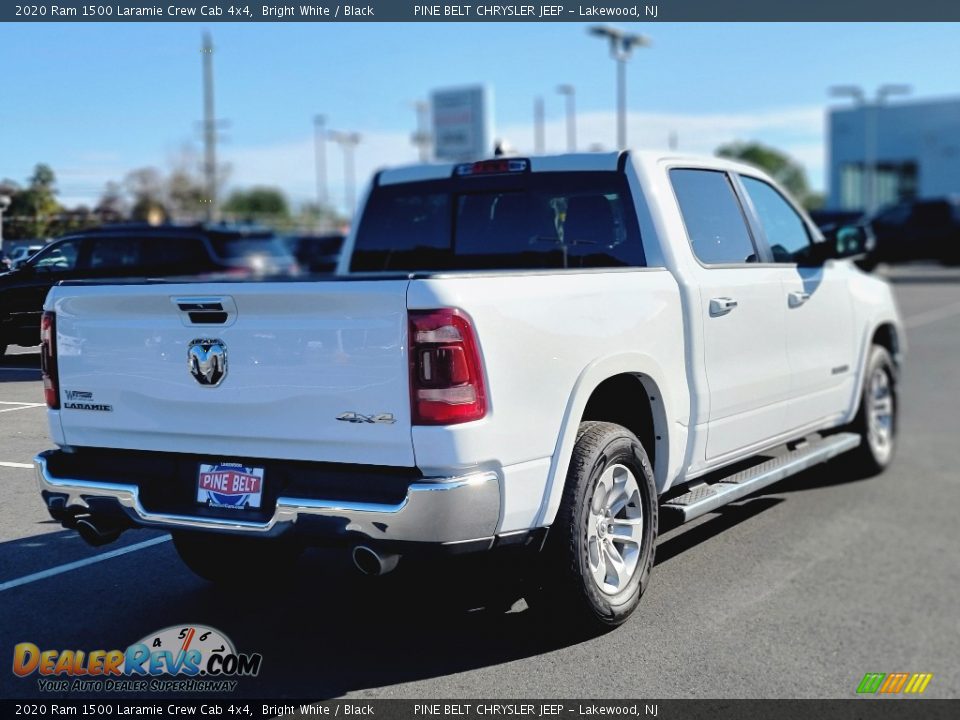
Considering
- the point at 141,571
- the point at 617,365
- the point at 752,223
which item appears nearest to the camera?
the point at 617,365

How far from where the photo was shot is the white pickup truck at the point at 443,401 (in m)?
3.81

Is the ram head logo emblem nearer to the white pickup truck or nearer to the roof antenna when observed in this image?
the white pickup truck

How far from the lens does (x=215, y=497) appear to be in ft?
13.6

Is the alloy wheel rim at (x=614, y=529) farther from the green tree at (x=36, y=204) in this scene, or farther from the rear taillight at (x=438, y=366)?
the green tree at (x=36, y=204)

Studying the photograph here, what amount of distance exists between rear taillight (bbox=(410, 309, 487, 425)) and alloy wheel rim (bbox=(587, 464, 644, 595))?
0.90 metres

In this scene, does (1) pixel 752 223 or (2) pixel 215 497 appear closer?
(2) pixel 215 497

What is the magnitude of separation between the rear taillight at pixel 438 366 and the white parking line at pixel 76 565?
176cm

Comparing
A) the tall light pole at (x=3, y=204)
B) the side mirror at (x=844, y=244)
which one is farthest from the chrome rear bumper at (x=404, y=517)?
the side mirror at (x=844, y=244)

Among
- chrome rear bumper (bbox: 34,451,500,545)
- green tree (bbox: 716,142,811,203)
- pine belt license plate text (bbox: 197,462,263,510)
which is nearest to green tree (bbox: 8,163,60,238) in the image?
pine belt license plate text (bbox: 197,462,263,510)

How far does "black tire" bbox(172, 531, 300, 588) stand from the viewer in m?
5.01

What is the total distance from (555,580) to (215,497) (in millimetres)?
1285

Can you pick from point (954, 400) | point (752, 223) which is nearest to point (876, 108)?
point (954, 400)
